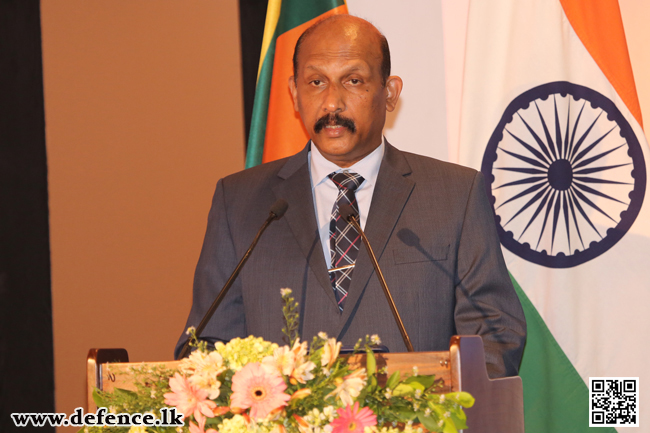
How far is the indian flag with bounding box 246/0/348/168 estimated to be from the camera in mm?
2736

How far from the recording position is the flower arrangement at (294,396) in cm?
93

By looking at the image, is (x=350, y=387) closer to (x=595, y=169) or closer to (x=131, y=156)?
(x=595, y=169)

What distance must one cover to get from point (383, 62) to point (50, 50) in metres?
1.63

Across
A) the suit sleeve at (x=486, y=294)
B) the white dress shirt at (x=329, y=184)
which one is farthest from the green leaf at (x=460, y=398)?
the white dress shirt at (x=329, y=184)

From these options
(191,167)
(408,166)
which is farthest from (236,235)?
(191,167)

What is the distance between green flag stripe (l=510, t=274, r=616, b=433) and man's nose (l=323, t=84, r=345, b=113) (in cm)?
121

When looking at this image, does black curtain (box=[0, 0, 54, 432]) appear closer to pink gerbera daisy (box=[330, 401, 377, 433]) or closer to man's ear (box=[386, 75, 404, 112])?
man's ear (box=[386, 75, 404, 112])

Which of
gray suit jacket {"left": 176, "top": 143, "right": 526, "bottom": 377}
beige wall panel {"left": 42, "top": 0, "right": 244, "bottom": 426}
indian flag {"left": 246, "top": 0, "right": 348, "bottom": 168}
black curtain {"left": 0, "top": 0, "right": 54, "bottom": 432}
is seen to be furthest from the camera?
beige wall panel {"left": 42, "top": 0, "right": 244, "bottom": 426}

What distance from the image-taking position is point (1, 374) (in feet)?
8.52

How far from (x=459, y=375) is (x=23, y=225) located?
221 cm

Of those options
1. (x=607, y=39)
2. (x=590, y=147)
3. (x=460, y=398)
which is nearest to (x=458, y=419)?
(x=460, y=398)

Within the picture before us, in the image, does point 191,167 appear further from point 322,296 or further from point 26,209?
point 322,296

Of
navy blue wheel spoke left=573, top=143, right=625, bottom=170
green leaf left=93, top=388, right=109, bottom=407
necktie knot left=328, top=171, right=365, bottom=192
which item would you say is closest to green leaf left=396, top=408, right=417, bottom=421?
green leaf left=93, top=388, right=109, bottom=407

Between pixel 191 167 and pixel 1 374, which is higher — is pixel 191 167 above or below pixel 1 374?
above
